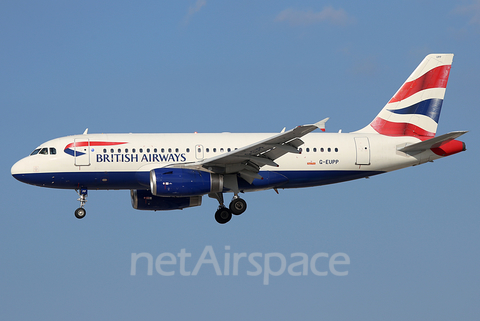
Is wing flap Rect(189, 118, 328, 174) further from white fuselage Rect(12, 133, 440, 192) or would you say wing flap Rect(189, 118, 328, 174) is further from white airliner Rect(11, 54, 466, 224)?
white fuselage Rect(12, 133, 440, 192)

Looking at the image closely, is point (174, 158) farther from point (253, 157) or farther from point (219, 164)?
point (253, 157)

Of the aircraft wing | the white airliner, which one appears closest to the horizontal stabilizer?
the white airliner

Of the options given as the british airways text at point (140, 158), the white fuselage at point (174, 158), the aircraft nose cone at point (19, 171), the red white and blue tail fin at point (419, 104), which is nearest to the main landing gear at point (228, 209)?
the white fuselage at point (174, 158)

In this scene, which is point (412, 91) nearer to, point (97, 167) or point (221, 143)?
point (221, 143)

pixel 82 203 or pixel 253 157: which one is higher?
pixel 253 157

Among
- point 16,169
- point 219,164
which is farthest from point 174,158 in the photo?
point 16,169

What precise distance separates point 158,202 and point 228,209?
3.90 m

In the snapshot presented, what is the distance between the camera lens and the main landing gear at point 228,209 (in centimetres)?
2992

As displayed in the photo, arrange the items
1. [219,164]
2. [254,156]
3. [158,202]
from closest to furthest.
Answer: [254,156] → [219,164] → [158,202]

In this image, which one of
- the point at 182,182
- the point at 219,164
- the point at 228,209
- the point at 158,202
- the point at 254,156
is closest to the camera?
the point at 182,182

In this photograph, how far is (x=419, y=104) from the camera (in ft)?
107

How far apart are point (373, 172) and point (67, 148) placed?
14359 mm

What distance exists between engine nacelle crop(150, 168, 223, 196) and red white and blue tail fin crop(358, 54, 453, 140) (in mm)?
8917

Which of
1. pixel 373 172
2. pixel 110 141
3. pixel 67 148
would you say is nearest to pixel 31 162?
pixel 67 148
